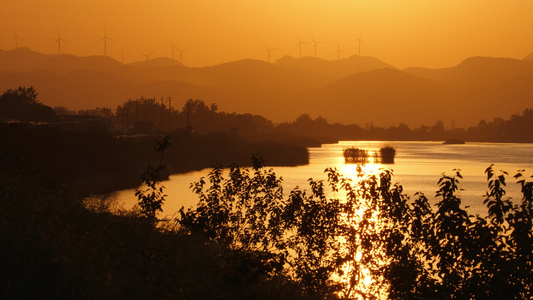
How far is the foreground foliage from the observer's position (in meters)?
20.1

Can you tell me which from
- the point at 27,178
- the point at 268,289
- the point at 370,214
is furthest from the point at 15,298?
the point at 27,178

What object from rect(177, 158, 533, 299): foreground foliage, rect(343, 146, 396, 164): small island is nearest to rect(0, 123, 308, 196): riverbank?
rect(343, 146, 396, 164): small island

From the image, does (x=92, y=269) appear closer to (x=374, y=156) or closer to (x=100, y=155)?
(x=100, y=155)

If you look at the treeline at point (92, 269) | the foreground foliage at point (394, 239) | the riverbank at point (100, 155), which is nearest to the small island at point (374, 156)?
the riverbank at point (100, 155)

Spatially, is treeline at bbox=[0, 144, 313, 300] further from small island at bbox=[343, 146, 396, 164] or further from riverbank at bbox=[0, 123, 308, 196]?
small island at bbox=[343, 146, 396, 164]

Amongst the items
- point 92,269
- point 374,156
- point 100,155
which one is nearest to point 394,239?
Answer: point 92,269

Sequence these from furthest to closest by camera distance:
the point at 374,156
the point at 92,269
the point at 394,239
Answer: the point at 374,156
the point at 394,239
the point at 92,269

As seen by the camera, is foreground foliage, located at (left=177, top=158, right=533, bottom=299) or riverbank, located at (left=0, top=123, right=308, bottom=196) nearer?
foreground foliage, located at (left=177, top=158, right=533, bottom=299)

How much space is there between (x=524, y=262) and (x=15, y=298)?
13607 millimetres

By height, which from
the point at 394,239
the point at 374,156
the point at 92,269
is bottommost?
the point at 374,156

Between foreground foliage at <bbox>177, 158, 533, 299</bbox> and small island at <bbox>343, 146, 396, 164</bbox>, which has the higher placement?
foreground foliage at <bbox>177, 158, 533, 299</bbox>

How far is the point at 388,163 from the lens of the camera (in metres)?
171

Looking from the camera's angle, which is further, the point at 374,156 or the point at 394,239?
the point at 374,156

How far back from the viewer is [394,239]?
23594mm
